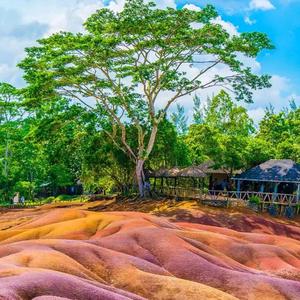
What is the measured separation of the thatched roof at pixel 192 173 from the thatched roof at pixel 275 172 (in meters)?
3.96

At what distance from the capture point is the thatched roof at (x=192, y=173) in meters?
52.1

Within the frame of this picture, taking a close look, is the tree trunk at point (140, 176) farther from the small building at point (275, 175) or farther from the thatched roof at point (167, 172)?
the small building at point (275, 175)

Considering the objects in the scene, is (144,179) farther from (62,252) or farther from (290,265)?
(62,252)

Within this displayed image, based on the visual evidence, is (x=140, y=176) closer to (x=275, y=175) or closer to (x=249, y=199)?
(x=249, y=199)

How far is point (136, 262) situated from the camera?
849 inches

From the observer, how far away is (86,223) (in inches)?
1241

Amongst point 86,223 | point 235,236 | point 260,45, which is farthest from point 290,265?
point 260,45

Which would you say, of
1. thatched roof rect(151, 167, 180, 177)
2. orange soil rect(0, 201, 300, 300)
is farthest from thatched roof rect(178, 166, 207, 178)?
orange soil rect(0, 201, 300, 300)

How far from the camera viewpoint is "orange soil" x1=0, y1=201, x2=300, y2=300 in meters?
15.9

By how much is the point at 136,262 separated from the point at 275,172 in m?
32.7

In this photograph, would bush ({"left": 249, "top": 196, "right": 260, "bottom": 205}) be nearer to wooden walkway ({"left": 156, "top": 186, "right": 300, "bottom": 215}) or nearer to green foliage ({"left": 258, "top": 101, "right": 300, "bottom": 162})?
wooden walkway ({"left": 156, "top": 186, "right": 300, "bottom": 215})

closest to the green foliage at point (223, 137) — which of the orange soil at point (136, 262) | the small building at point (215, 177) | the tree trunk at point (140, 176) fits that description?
the small building at point (215, 177)

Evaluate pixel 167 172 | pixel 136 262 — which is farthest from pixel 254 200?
pixel 136 262

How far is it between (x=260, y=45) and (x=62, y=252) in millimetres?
33651
